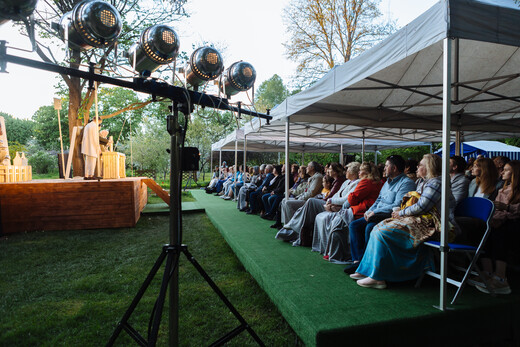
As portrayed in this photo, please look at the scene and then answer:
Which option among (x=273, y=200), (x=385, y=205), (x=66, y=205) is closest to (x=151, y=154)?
(x=66, y=205)

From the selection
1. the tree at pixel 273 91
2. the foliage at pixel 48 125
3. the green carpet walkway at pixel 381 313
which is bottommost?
the green carpet walkway at pixel 381 313

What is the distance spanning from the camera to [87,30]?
153cm

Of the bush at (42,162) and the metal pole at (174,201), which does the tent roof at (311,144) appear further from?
the bush at (42,162)

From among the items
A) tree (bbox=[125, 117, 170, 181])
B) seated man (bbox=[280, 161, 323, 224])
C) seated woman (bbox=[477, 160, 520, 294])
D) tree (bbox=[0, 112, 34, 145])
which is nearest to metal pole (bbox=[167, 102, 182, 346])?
seated woman (bbox=[477, 160, 520, 294])

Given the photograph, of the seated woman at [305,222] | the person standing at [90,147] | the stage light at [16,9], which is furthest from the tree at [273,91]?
the stage light at [16,9]

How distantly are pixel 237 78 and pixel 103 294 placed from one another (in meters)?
2.77

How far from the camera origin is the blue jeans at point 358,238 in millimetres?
3445

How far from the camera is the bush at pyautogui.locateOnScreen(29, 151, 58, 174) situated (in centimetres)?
3167

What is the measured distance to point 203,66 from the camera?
76.7 inches

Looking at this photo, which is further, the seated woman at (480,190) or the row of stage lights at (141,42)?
the seated woman at (480,190)

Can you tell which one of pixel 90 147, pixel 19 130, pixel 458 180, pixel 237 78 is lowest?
pixel 458 180

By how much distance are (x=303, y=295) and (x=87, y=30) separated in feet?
7.69

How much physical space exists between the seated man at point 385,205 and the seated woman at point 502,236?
0.80m

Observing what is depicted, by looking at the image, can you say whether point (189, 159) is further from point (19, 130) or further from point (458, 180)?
point (19, 130)
